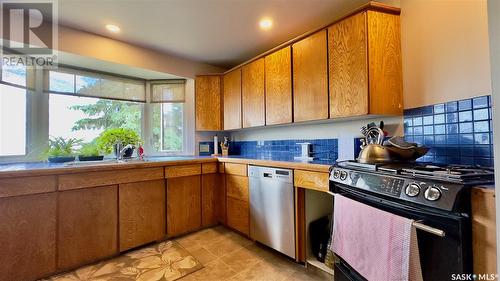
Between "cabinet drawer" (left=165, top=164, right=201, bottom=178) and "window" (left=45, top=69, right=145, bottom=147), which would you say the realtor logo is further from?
"cabinet drawer" (left=165, top=164, right=201, bottom=178)

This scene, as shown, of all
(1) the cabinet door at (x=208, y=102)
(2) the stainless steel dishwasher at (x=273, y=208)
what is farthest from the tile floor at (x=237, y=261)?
(1) the cabinet door at (x=208, y=102)

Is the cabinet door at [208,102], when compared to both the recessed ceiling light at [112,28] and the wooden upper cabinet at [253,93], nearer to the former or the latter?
the wooden upper cabinet at [253,93]

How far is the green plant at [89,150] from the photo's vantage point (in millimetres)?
2235

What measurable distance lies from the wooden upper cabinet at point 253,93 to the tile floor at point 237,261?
1.32 metres

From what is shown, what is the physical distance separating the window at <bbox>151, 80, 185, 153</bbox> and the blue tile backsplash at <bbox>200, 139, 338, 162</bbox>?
41 cm

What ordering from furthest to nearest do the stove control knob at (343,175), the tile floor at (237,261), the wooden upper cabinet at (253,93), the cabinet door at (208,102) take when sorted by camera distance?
the cabinet door at (208,102), the wooden upper cabinet at (253,93), the tile floor at (237,261), the stove control knob at (343,175)

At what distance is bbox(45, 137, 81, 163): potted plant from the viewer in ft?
6.72

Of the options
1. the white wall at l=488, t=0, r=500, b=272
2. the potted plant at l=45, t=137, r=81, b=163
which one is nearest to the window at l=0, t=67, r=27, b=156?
the potted plant at l=45, t=137, r=81, b=163

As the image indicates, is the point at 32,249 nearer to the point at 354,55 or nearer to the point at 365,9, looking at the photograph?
the point at 354,55

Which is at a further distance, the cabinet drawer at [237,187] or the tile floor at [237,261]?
the cabinet drawer at [237,187]

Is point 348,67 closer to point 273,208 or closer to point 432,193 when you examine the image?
point 432,193

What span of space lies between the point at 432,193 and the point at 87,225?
239cm

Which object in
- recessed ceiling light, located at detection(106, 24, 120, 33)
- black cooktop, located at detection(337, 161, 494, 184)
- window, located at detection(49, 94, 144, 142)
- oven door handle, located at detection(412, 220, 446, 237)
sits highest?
recessed ceiling light, located at detection(106, 24, 120, 33)

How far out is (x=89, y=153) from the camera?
7.39 ft
